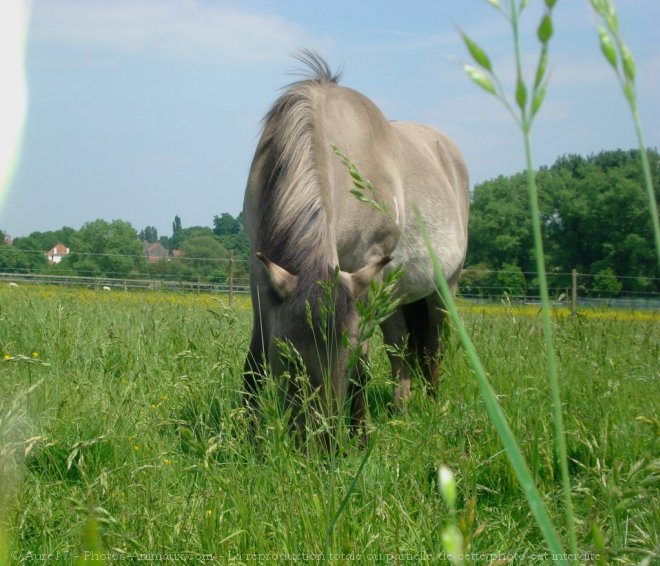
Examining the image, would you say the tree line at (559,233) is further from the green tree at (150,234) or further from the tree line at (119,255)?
the green tree at (150,234)

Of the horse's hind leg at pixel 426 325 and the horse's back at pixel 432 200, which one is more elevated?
the horse's back at pixel 432 200

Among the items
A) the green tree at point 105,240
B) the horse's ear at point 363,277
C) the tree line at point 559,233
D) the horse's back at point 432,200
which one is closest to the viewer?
the horse's ear at point 363,277

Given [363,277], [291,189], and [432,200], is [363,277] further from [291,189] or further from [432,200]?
[432,200]

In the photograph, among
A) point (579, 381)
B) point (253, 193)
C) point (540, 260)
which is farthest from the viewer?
point (253, 193)

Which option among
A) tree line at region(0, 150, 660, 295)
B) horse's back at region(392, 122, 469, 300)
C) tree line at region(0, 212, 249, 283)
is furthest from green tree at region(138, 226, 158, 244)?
horse's back at region(392, 122, 469, 300)

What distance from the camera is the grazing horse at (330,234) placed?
325 cm

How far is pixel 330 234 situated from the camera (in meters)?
3.85

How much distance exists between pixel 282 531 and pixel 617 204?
55.6m

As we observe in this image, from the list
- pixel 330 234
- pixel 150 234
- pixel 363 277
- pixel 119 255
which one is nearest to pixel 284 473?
pixel 363 277

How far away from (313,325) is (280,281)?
0.42 meters

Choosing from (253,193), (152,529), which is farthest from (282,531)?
(253,193)

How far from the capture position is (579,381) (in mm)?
3723

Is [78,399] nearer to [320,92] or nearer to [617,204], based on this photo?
[320,92]

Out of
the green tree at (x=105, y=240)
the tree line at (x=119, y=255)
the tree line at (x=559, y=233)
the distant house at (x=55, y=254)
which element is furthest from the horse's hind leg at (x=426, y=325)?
the green tree at (x=105, y=240)
